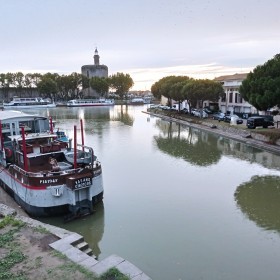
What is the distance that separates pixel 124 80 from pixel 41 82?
94.5 feet

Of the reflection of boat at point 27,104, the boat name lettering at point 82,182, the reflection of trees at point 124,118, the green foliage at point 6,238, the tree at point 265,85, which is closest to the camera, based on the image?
the green foliage at point 6,238

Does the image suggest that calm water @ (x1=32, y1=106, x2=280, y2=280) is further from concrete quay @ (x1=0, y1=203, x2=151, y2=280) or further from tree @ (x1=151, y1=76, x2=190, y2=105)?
tree @ (x1=151, y1=76, x2=190, y2=105)

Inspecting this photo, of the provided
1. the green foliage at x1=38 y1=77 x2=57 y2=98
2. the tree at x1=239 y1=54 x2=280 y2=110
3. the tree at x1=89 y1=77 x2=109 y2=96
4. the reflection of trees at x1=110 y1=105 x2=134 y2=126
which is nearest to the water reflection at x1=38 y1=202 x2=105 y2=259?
the tree at x1=239 y1=54 x2=280 y2=110

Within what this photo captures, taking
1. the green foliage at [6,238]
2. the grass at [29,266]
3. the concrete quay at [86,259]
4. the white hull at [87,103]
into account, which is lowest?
the concrete quay at [86,259]

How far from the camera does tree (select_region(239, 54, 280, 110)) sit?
2559cm

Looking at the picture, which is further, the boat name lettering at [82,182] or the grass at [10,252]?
the boat name lettering at [82,182]

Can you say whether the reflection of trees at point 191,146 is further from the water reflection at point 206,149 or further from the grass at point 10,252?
the grass at point 10,252

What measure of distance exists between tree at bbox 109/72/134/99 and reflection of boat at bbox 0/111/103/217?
311ft

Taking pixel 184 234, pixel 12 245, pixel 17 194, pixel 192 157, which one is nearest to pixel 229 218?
→ pixel 184 234

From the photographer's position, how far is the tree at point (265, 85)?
25.6 meters

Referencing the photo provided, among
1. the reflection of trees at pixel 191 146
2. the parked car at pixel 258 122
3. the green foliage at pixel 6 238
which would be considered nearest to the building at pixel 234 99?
the reflection of trees at pixel 191 146

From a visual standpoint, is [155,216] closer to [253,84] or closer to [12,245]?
[12,245]

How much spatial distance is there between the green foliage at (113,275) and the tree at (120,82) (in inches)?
4072

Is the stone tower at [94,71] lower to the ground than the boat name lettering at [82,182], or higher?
higher
